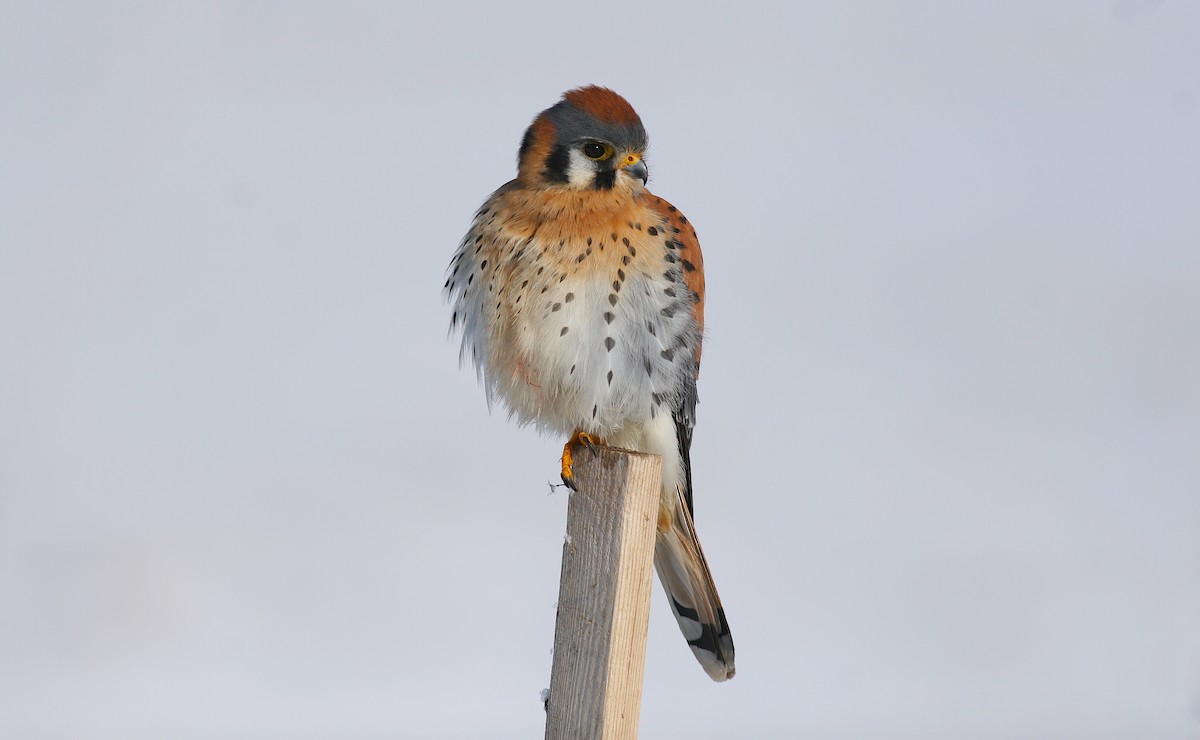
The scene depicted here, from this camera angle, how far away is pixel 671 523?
10.3 ft

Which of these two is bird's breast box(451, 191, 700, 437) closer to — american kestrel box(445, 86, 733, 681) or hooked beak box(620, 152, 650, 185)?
american kestrel box(445, 86, 733, 681)

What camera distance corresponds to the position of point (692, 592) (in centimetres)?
312

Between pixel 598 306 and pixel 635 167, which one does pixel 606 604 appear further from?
pixel 635 167

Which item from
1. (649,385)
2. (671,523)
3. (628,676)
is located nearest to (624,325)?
(649,385)

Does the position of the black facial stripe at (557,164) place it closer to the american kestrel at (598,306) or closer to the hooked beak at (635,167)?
the american kestrel at (598,306)

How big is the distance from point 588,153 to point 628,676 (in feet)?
4.51

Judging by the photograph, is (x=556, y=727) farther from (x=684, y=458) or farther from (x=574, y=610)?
(x=684, y=458)

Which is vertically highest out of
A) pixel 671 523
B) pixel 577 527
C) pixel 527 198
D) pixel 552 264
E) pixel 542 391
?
pixel 527 198

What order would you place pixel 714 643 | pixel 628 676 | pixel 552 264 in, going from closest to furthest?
pixel 628 676
pixel 552 264
pixel 714 643

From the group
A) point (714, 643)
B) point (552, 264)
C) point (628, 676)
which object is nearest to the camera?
point (628, 676)

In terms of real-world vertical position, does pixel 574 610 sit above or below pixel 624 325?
below

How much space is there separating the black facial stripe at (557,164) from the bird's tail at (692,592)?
92 centimetres

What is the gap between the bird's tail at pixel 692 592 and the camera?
3.09 metres

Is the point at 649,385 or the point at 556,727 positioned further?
the point at 649,385
